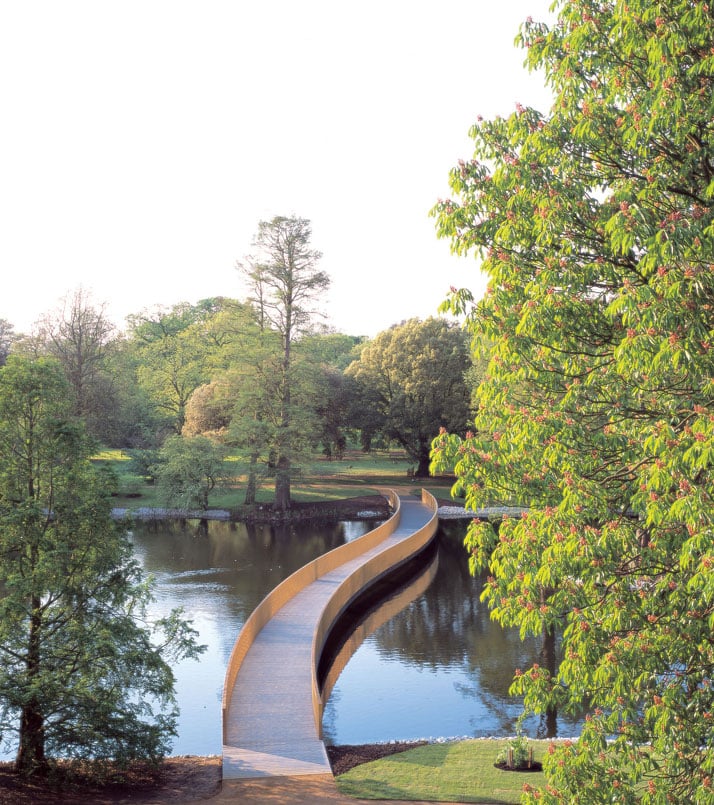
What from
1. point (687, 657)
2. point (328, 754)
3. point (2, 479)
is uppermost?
point (2, 479)

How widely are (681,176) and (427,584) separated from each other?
2428cm

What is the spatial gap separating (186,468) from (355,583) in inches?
691

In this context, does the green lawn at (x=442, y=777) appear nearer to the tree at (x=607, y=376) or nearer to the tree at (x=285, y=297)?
the tree at (x=607, y=376)

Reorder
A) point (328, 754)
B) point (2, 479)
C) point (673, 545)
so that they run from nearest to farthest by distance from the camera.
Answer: point (673, 545)
point (2, 479)
point (328, 754)

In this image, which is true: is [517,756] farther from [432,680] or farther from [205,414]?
[205,414]

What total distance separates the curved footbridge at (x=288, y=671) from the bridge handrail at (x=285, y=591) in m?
0.02

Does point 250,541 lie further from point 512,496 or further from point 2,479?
point 512,496

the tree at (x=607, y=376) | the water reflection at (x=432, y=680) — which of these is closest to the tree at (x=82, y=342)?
the water reflection at (x=432, y=680)

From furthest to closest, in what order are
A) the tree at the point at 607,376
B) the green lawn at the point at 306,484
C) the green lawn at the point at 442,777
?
the green lawn at the point at 306,484
the green lawn at the point at 442,777
the tree at the point at 607,376

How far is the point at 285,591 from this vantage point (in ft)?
76.2

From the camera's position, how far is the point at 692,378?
636 centimetres

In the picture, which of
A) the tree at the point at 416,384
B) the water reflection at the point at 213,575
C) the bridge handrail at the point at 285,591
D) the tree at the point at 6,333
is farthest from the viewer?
the tree at the point at 6,333

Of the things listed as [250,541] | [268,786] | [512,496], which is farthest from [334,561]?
[512,496]

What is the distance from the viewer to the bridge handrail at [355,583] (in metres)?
16.3
